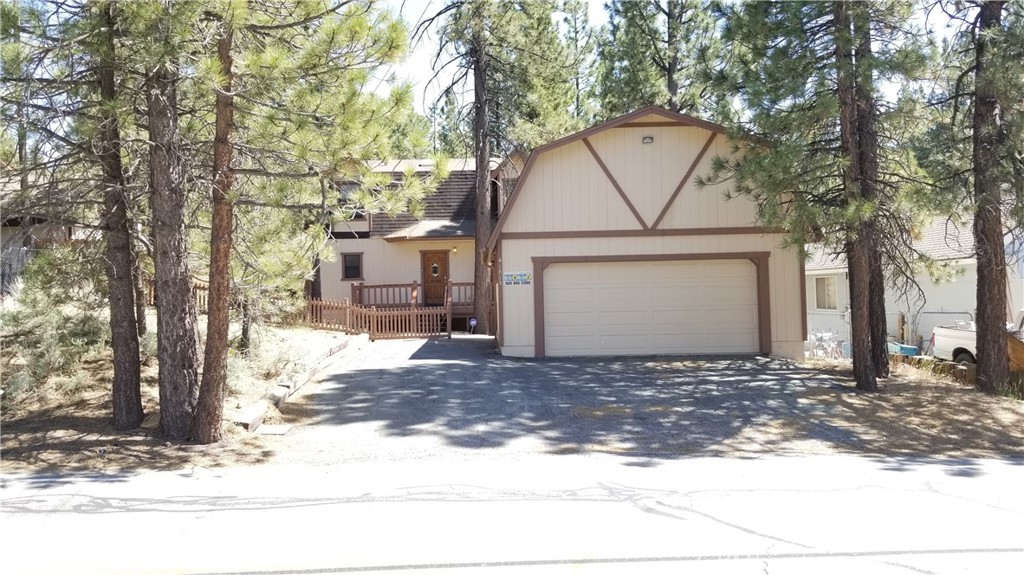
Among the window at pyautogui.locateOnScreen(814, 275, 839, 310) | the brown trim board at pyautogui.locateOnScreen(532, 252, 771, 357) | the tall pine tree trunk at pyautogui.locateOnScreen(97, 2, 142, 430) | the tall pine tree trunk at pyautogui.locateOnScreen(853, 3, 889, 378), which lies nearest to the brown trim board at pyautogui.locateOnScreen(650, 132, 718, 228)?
the brown trim board at pyautogui.locateOnScreen(532, 252, 771, 357)

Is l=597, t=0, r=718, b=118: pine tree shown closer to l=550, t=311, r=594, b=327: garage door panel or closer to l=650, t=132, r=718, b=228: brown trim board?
l=650, t=132, r=718, b=228: brown trim board

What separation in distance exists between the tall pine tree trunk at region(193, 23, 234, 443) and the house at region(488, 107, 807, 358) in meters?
7.96

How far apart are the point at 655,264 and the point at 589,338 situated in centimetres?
217

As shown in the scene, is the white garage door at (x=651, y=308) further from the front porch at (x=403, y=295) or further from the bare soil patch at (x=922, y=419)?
the front porch at (x=403, y=295)

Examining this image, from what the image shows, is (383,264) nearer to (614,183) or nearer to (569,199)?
(569,199)

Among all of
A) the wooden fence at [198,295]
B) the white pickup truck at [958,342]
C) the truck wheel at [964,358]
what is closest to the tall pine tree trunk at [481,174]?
the wooden fence at [198,295]

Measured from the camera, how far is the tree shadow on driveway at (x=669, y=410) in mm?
9266

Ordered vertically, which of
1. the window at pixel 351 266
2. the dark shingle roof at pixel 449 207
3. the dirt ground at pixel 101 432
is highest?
the dark shingle roof at pixel 449 207

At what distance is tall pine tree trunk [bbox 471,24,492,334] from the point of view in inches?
841

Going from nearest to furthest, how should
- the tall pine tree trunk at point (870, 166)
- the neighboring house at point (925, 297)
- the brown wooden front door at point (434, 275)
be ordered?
1. the tall pine tree trunk at point (870, 166)
2. the neighboring house at point (925, 297)
3. the brown wooden front door at point (434, 275)

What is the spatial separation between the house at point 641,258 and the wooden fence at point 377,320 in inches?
227

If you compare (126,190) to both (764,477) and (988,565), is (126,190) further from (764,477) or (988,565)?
(988,565)

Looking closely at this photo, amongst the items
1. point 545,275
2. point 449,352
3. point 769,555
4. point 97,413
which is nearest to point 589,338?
point 545,275

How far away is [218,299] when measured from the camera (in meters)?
8.93
